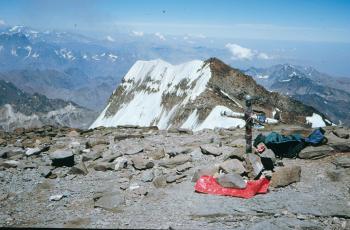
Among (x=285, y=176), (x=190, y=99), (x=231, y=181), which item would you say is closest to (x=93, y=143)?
(x=231, y=181)

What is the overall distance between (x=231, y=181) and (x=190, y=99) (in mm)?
51660

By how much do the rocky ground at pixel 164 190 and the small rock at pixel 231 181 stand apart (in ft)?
1.66

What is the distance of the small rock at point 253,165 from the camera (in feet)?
40.5

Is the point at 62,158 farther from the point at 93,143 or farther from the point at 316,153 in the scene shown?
the point at 316,153

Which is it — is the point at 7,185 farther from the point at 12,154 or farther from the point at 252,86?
the point at 252,86

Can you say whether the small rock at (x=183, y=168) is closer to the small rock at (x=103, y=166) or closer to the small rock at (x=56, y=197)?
the small rock at (x=103, y=166)

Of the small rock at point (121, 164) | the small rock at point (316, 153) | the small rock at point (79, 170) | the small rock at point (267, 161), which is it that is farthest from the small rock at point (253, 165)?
the small rock at point (79, 170)

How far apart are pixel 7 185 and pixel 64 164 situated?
247cm

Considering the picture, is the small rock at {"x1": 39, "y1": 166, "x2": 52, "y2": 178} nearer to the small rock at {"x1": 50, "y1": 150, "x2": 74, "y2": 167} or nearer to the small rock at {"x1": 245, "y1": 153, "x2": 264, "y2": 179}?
the small rock at {"x1": 50, "y1": 150, "x2": 74, "y2": 167}

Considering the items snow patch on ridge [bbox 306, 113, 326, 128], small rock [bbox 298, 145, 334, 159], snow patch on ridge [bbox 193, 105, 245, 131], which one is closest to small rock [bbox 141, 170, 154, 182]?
small rock [bbox 298, 145, 334, 159]

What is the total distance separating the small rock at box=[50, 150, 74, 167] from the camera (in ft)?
52.1

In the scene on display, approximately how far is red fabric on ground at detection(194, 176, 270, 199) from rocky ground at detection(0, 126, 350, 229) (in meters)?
0.22

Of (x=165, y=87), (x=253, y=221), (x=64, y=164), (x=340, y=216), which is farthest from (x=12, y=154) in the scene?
(x=165, y=87)

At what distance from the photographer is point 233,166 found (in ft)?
41.6
